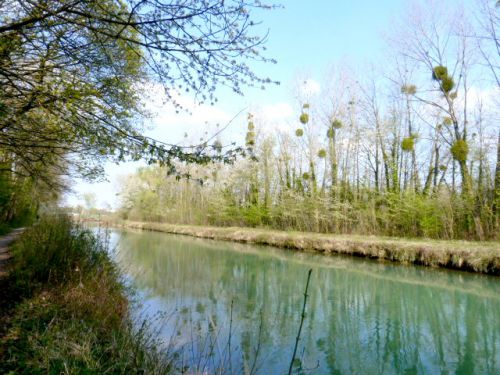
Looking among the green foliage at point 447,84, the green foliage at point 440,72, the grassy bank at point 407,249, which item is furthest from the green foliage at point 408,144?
the grassy bank at point 407,249

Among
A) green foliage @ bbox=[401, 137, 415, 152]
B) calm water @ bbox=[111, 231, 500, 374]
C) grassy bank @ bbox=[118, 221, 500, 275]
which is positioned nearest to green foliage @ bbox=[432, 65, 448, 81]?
green foliage @ bbox=[401, 137, 415, 152]

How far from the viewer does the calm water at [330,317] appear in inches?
191

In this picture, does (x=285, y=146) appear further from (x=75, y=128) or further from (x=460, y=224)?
(x=75, y=128)

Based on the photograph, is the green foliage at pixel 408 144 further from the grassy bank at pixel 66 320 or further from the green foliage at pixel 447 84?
the grassy bank at pixel 66 320

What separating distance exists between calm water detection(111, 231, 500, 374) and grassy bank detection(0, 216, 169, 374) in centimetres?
65

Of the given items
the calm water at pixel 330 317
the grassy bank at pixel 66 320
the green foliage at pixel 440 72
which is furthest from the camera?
the green foliage at pixel 440 72

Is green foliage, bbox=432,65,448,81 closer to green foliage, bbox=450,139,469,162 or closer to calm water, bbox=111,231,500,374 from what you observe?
green foliage, bbox=450,139,469,162

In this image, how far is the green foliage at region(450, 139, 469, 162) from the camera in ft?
55.5

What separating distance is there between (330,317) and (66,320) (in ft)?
16.6

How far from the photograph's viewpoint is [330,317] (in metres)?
7.14

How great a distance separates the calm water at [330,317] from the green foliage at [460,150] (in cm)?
780

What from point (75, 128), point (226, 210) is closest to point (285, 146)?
point (226, 210)

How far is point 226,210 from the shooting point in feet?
101

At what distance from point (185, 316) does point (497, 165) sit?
14696mm
